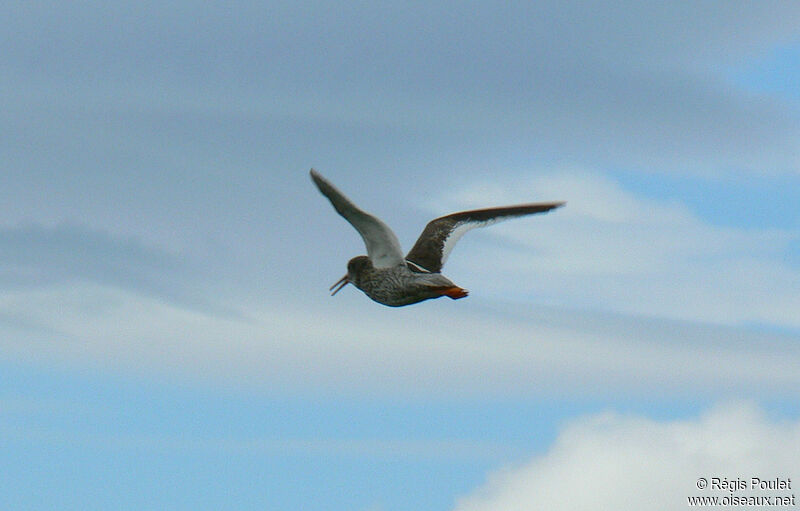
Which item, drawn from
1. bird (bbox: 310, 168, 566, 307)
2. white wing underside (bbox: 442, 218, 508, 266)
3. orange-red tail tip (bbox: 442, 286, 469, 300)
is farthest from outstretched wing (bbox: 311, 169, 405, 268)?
white wing underside (bbox: 442, 218, 508, 266)

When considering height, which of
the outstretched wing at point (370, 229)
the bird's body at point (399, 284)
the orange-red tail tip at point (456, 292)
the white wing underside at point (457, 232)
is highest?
the white wing underside at point (457, 232)

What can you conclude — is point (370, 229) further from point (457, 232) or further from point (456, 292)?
point (457, 232)

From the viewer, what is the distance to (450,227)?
91.0ft

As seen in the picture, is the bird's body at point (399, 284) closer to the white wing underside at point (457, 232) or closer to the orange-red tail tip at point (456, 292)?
the orange-red tail tip at point (456, 292)

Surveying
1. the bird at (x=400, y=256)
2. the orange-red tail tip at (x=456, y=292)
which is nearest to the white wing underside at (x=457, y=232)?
the bird at (x=400, y=256)

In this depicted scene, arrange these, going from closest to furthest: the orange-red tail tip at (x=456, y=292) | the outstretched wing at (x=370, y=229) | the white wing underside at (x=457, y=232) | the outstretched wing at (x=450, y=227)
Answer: the outstretched wing at (x=370, y=229)
the orange-red tail tip at (x=456, y=292)
the outstretched wing at (x=450, y=227)
the white wing underside at (x=457, y=232)

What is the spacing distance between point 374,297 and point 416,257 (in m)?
1.86

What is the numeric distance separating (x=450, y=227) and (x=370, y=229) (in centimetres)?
426

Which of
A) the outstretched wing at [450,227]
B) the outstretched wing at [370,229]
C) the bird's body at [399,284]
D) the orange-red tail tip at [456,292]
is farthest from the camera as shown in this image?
the outstretched wing at [450,227]

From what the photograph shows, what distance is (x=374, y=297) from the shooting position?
25219 millimetres

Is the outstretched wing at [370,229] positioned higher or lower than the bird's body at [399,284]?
higher

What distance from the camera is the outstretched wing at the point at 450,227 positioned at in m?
26.7

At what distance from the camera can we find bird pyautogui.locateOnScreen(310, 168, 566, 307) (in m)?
23.2

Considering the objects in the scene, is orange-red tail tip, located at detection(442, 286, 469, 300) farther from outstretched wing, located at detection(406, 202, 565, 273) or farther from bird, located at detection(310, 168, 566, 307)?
outstretched wing, located at detection(406, 202, 565, 273)
